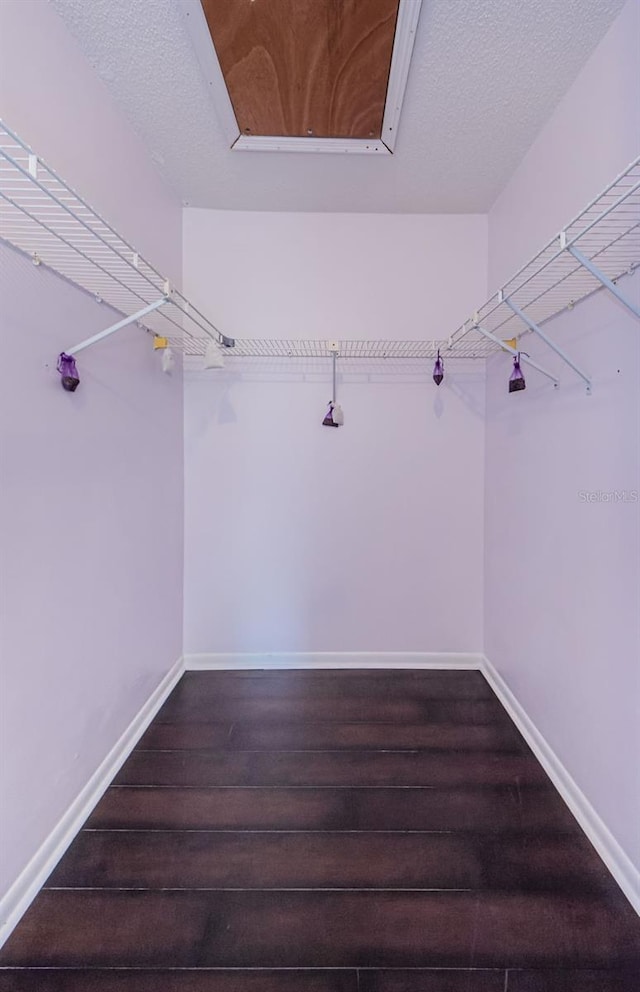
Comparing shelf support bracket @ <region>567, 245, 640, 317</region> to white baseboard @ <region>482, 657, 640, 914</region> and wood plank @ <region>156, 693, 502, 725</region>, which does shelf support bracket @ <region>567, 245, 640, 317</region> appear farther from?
wood plank @ <region>156, 693, 502, 725</region>

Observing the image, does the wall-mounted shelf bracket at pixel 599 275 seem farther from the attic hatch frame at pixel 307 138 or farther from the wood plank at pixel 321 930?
the wood plank at pixel 321 930

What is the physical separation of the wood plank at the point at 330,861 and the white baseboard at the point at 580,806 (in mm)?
37

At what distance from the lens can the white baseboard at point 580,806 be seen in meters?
1.10

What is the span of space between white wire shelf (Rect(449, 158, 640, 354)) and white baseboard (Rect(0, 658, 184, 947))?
6.84ft

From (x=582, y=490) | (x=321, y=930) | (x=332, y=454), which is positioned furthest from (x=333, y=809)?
(x=332, y=454)

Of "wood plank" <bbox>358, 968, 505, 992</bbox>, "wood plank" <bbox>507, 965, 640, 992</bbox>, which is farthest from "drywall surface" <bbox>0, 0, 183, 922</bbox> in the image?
"wood plank" <bbox>507, 965, 640, 992</bbox>

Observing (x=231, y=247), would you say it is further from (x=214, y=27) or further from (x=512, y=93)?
(x=512, y=93)

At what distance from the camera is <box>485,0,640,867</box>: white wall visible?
3.69 feet

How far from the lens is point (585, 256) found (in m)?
1.04

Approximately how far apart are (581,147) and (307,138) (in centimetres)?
95

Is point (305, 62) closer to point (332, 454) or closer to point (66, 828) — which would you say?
point (332, 454)

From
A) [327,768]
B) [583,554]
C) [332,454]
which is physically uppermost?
[332,454]

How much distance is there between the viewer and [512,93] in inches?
53.8

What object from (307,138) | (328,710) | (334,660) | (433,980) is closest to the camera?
(433,980)
